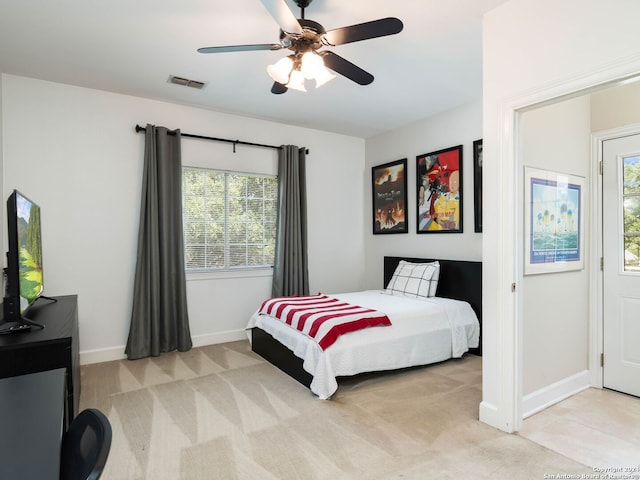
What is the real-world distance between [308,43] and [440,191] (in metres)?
2.75

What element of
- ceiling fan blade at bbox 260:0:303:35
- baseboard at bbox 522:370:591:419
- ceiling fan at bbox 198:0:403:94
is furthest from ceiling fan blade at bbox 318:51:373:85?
baseboard at bbox 522:370:591:419

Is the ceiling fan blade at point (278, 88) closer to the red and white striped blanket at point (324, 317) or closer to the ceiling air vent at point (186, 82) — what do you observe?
the ceiling air vent at point (186, 82)

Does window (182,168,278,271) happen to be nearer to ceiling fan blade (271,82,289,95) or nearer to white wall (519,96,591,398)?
ceiling fan blade (271,82,289,95)

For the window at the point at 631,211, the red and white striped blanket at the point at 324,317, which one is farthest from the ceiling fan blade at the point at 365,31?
the window at the point at 631,211

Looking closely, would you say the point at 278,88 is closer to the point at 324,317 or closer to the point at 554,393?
the point at 324,317

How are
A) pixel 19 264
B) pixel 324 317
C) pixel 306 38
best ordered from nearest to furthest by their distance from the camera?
pixel 19 264, pixel 306 38, pixel 324 317

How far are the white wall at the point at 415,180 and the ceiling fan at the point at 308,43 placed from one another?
6.86 ft

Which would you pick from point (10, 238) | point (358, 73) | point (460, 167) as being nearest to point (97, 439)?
point (10, 238)

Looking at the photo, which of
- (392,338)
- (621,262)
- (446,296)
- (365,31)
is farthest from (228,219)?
(621,262)

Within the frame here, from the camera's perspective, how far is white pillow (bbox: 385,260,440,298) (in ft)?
13.4

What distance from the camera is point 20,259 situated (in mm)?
2029

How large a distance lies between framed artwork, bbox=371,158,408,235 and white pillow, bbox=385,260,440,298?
0.68 metres

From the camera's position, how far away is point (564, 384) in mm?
2809

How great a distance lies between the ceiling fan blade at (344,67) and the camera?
7.54ft
